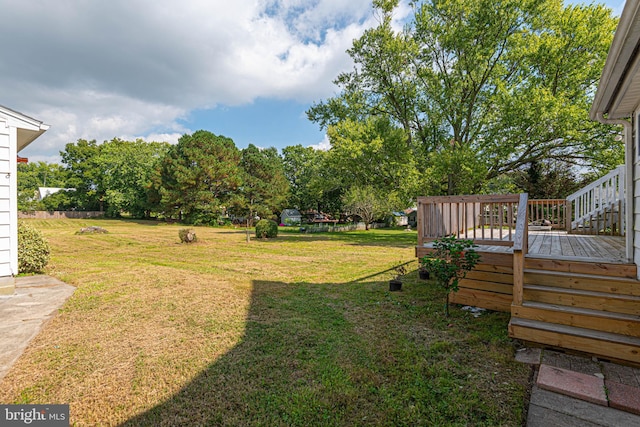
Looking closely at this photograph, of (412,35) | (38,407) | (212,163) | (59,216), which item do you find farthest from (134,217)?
(38,407)

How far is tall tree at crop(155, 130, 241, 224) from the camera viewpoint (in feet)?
91.8

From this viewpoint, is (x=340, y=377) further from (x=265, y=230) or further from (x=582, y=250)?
(x=265, y=230)

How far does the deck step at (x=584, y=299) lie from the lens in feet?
10.0

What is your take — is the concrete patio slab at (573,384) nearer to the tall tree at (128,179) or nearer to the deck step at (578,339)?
the deck step at (578,339)

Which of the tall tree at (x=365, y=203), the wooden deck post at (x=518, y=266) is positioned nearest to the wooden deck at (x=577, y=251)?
the wooden deck post at (x=518, y=266)

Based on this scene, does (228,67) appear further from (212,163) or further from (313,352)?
(212,163)

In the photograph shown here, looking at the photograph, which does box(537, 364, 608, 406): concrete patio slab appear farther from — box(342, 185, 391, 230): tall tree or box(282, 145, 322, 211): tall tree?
box(282, 145, 322, 211): tall tree

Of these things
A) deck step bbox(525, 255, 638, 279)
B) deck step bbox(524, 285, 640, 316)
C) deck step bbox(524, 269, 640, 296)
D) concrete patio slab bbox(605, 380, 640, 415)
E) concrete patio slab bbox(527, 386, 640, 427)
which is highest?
deck step bbox(525, 255, 638, 279)

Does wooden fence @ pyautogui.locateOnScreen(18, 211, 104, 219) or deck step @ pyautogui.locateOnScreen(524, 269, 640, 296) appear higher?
wooden fence @ pyautogui.locateOnScreen(18, 211, 104, 219)

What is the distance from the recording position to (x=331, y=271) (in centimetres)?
791

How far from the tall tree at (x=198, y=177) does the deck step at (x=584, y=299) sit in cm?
2856

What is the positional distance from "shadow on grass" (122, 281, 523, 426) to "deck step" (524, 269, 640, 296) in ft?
2.63

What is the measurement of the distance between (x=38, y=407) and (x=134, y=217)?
140 feet

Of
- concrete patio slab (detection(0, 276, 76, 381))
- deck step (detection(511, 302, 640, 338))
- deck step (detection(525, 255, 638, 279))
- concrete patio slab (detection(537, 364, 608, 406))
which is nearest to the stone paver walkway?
concrete patio slab (detection(537, 364, 608, 406))
